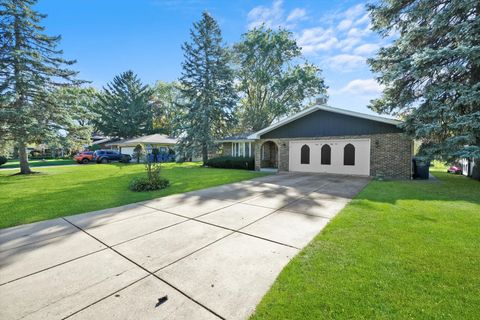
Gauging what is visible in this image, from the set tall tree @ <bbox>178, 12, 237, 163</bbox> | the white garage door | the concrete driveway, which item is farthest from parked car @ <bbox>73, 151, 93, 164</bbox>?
the concrete driveway

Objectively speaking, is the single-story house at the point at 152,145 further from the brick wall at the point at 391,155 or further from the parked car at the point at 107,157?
the brick wall at the point at 391,155

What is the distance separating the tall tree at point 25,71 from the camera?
40.1 ft

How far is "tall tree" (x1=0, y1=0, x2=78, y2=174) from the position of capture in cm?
1222

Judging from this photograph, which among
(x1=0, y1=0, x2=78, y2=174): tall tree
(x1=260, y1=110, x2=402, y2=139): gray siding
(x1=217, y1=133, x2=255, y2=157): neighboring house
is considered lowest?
(x1=217, y1=133, x2=255, y2=157): neighboring house

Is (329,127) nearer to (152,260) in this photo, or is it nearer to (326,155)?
(326,155)

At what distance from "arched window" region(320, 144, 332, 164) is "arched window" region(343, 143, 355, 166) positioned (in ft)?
2.68

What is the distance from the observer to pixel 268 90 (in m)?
30.8

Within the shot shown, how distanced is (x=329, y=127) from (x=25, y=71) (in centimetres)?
1919

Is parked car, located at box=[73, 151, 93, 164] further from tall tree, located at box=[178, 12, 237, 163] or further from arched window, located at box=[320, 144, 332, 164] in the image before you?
arched window, located at box=[320, 144, 332, 164]

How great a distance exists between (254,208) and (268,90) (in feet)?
91.4

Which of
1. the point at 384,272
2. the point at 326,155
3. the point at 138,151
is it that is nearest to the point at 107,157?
the point at 138,151

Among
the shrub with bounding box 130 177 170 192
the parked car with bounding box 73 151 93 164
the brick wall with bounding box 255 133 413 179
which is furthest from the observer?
the parked car with bounding box 73 151 93 164

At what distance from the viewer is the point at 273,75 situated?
2953 centimetres

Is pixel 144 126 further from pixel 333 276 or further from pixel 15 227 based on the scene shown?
pixel 333 276
